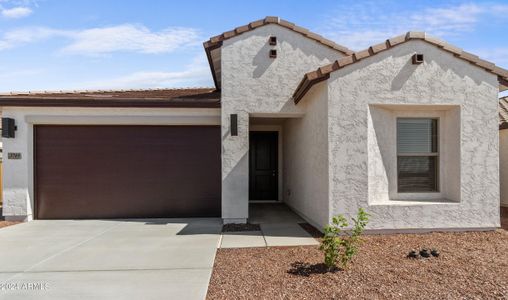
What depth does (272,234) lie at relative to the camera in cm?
664

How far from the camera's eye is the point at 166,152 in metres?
8.62

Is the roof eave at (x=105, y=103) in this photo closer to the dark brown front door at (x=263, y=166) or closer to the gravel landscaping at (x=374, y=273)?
the dark brown front door at (x=263, y=166)

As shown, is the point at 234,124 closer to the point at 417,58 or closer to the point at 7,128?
the point at 417,58

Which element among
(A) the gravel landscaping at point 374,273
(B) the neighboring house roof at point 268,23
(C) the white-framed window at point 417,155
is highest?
(B) the neighboring house roof at point 268,23

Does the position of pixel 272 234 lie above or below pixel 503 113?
below

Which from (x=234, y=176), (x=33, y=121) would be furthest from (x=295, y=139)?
(x=33, y=121)

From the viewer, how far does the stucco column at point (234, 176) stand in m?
7.80

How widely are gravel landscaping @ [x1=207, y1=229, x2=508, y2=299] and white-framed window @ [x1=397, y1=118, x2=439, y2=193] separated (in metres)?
1.42

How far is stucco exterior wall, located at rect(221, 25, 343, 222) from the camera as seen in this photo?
782 centimetres

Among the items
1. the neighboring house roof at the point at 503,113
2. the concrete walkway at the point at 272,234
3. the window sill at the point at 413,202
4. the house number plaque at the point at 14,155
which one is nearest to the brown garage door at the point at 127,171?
the house number plaque at the point at 14,155

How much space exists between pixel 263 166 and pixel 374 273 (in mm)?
7889

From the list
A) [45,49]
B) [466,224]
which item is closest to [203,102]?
[45,49]

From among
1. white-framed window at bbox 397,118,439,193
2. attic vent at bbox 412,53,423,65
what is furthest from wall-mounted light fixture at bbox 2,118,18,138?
attic vent at bbox 412,53,423,65

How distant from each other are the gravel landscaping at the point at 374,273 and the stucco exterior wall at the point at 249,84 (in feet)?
8.92
